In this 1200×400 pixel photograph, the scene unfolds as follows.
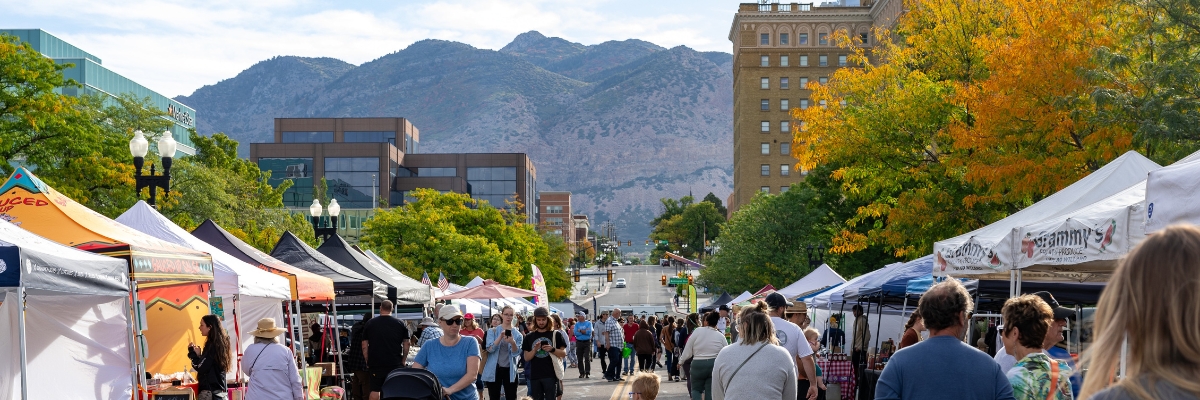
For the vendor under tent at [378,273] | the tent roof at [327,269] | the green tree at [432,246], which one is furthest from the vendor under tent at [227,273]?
the green tree at [432,246]

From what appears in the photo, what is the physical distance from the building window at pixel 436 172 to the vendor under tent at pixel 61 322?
124672 millimetres

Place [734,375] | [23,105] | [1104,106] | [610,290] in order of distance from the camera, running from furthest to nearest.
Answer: [610,290]
[23,105]
[1104,106]
[734,375]

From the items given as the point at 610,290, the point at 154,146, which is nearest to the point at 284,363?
the point at 154,146

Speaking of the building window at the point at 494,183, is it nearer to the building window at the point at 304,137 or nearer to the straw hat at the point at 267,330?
the building window at the point at 304,137

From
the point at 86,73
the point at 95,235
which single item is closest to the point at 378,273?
the point at 95,235

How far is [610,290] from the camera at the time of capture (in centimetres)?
15688

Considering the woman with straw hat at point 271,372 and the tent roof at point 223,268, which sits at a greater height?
the tent roof at point 223,268

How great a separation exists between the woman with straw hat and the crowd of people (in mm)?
12

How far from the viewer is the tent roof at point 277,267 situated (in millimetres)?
17438

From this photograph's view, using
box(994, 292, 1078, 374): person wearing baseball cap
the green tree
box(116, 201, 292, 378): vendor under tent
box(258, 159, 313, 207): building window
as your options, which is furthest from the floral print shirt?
box(258, 159, 313, 207): building window

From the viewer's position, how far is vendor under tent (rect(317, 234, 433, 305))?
24.5m

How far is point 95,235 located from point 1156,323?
11.5 metres

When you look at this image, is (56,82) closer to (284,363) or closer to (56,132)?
(56,132)

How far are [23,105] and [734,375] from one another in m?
26.3
